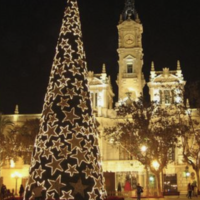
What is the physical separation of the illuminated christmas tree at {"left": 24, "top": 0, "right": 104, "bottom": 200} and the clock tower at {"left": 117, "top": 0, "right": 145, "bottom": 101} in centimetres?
3810

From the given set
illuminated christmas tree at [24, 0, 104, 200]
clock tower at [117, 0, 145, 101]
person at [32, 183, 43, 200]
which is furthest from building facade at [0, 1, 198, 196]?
person at [32, 183, 43, 200]

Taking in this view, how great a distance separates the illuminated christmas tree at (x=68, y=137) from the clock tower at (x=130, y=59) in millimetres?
38103

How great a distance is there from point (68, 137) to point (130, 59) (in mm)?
42692

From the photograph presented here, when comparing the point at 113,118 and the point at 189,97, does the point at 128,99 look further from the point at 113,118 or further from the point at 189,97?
the point at 189,97

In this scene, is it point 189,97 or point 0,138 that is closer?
point 189,97

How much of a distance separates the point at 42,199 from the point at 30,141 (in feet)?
89.5

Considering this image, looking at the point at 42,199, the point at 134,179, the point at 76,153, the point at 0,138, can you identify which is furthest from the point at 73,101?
the point at 134,179

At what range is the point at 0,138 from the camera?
42.2 metres

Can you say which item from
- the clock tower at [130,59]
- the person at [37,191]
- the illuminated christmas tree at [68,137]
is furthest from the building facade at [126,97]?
the person at [37,191]

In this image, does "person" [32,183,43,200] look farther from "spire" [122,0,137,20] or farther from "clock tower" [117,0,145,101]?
"spire" [122,0,137,20]

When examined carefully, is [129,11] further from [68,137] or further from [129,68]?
[68,137]

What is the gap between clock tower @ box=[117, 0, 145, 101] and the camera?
60.0 metres

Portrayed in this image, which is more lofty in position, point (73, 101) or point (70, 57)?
point (70, 57)

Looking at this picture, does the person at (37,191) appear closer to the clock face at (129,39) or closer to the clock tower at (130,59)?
the clock tower at (130,59)
